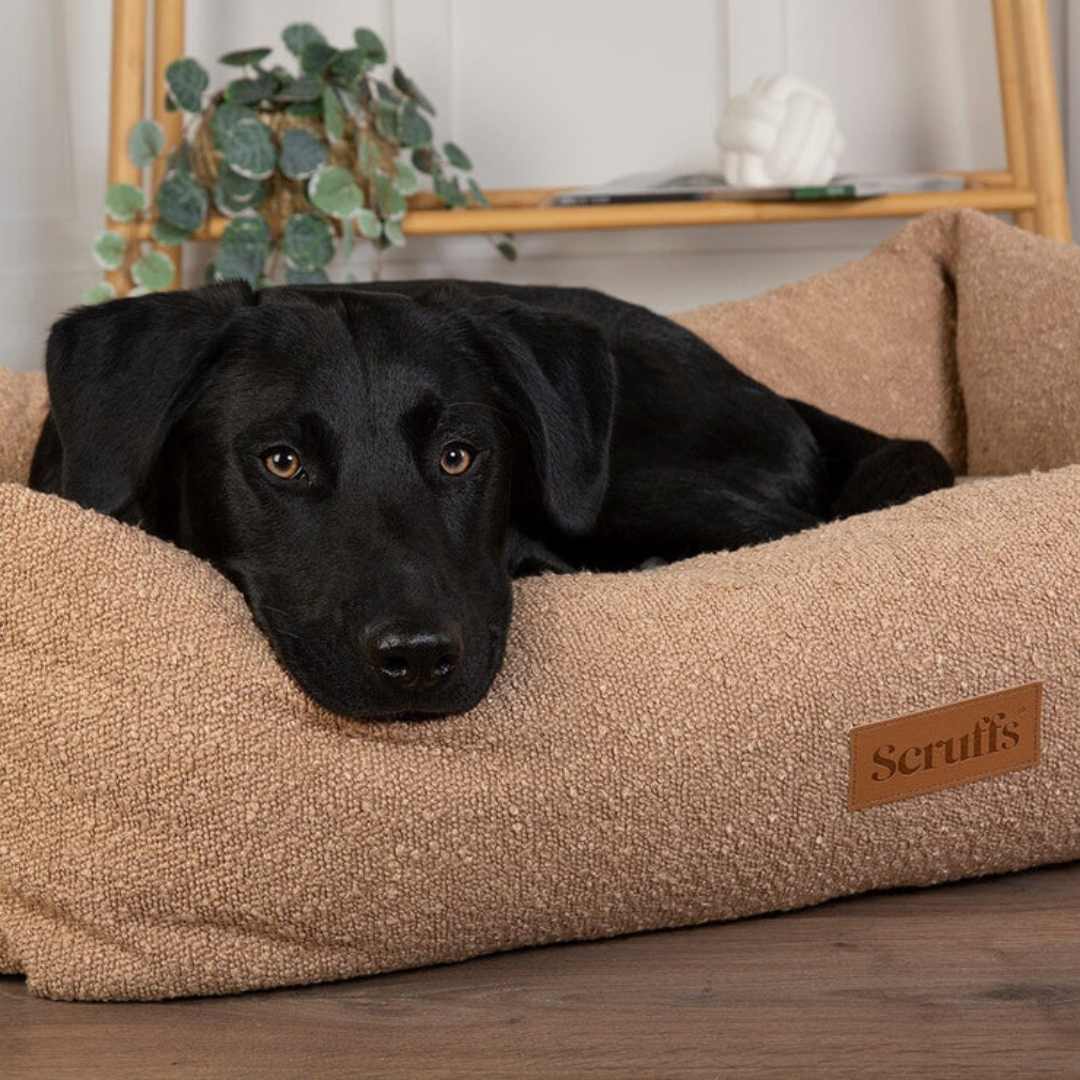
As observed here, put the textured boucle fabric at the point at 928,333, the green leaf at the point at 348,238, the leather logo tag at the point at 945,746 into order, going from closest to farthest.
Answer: the leather logo tag at the point at 945,746 → the textured boucle fabric at the point at 928,333 → the green leaf at the point at 348,238

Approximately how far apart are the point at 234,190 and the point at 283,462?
71.3 inches

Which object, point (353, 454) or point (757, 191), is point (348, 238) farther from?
point (353, 454)

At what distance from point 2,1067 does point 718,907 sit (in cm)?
66

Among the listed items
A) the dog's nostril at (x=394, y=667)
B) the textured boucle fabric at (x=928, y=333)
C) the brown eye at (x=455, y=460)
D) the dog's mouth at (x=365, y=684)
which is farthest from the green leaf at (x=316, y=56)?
the dog's nostril at (x=394, y=667)

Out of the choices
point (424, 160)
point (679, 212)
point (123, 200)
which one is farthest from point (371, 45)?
point (679, 212)

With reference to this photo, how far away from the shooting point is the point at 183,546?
1.66m

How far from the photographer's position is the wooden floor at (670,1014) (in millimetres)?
1240

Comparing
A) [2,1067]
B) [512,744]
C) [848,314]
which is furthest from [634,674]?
[848,314]

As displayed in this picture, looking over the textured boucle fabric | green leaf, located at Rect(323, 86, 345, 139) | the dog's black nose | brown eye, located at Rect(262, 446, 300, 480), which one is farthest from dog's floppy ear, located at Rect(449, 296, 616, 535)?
green leaf, located at Rect(323, 86, 345, 139)

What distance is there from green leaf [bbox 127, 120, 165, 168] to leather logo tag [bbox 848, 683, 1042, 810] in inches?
88.9

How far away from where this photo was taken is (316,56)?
10.4 feet

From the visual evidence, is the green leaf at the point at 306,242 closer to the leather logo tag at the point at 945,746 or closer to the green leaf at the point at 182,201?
the green leaf at the point at 182,201

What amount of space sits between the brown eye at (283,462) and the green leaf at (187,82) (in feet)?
6.11

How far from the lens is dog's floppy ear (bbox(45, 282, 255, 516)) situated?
1.56m
